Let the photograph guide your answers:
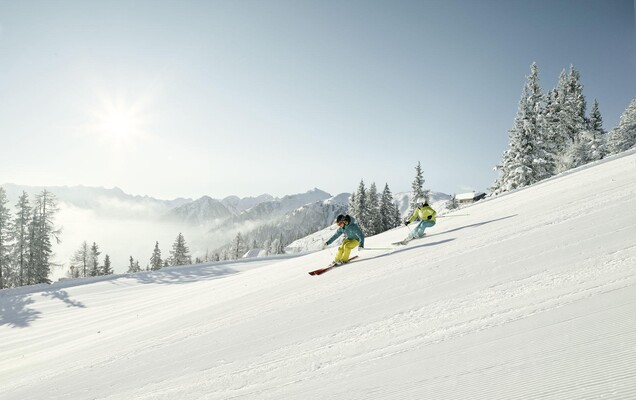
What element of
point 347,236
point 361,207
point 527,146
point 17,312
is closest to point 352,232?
point 347,236

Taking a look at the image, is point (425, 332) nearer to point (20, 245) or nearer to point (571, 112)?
point (20, 245)

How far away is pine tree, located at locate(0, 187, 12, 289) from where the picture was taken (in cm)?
3464

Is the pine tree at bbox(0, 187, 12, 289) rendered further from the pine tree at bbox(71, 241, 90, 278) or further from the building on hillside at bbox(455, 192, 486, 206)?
the building on hillside at bbox(455, 192, 486, 206)

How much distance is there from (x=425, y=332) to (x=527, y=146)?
1506 inches

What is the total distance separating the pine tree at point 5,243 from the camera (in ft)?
114

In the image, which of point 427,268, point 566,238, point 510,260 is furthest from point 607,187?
point 427,268

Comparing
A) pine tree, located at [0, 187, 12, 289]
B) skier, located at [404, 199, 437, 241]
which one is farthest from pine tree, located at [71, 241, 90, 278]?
skier, located at [404, 199, 437, 241]

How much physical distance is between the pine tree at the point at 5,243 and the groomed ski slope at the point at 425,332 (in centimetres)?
3519

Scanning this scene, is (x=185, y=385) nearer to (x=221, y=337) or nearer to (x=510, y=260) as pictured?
(x=221, y=337)

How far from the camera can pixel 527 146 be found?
34.2m

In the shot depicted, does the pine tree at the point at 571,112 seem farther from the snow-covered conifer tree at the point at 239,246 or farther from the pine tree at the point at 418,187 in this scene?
the snow-covered conifer tree at the point at 239,246

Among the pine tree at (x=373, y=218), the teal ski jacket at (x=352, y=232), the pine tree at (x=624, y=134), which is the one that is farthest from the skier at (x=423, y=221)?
the pine tree at (x=624, y=134)

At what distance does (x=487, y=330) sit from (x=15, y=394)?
910cm

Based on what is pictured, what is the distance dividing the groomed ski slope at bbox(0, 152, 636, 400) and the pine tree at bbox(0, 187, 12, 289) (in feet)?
115
